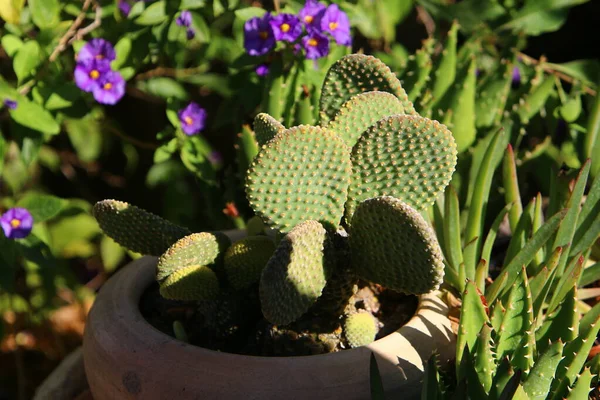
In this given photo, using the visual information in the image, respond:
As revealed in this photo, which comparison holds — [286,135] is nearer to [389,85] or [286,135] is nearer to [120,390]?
[389,85]

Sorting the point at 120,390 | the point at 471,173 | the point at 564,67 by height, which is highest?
the point at 564,67

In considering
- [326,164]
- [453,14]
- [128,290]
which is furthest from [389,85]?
[453,14]

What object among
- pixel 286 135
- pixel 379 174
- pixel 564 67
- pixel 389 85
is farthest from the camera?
pixel 564 67

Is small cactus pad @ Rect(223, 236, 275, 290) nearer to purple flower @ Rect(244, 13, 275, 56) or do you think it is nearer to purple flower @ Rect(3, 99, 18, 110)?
purple flower @ Rect(244, 13, 275, 56)

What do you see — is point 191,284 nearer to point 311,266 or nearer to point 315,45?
point 311,266

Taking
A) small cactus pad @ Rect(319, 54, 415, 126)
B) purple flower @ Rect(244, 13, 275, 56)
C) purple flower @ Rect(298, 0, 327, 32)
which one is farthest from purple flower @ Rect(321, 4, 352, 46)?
small cactus pad @ Rect(319, 54, 415, 126)

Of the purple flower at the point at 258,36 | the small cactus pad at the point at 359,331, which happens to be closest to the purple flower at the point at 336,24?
the purple flower at the point at 258,36

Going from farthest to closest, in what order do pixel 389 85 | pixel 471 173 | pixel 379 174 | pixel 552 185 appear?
1. pixel 471 173
2. pixel 552 185
3. pixel 389 85
4. pixel 379 174
